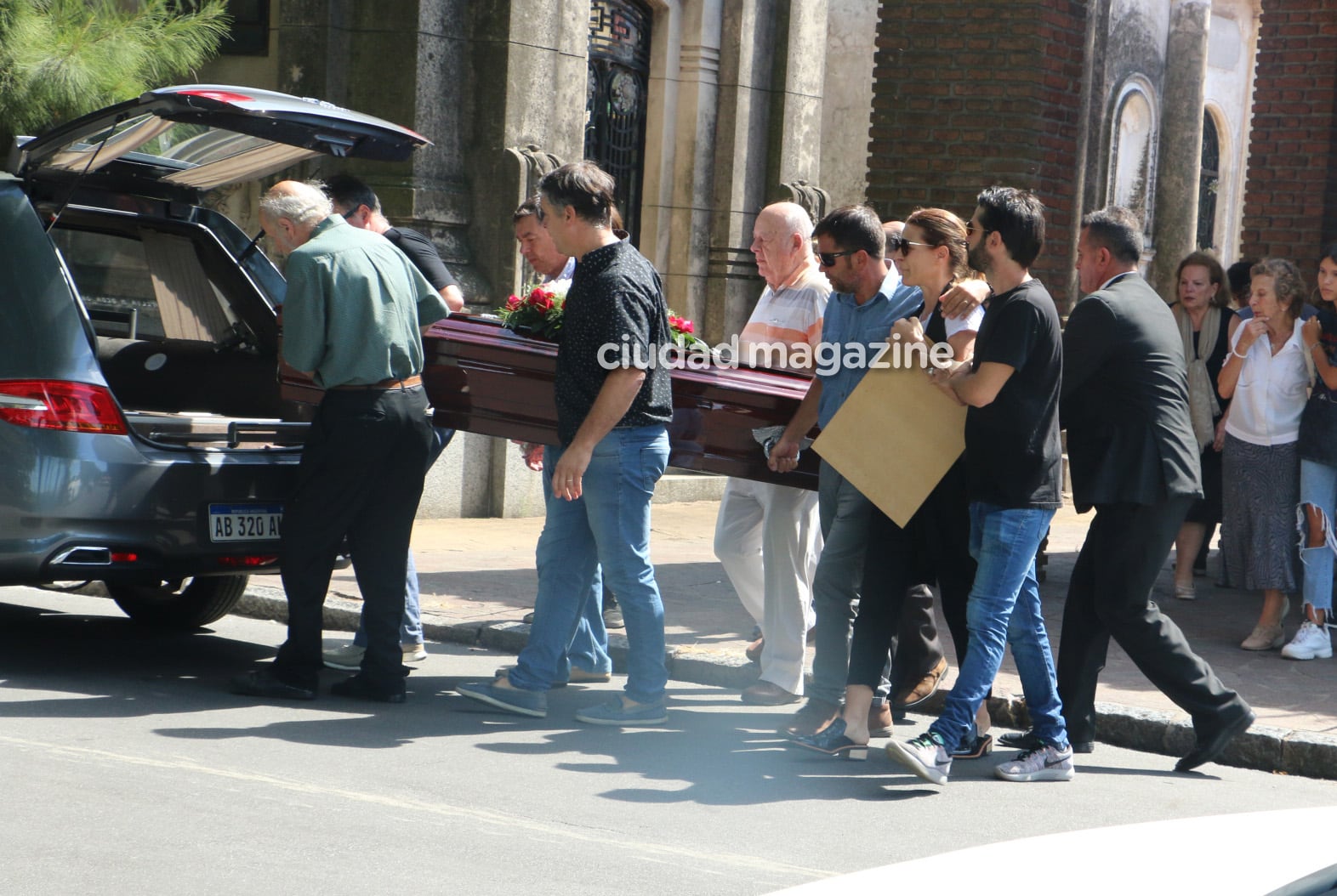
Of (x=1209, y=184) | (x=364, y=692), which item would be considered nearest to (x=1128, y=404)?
(x=364, y=692)

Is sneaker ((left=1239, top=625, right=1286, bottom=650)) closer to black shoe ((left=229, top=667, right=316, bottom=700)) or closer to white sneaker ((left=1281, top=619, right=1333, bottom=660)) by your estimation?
white sneaker ((left=1281, top=619, right=1333, bottom=660))

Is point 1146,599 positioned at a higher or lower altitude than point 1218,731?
higher

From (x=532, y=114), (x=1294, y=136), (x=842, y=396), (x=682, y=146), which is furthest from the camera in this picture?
(x=682, y=146)

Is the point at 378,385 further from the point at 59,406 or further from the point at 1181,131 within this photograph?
the point at 1181,131

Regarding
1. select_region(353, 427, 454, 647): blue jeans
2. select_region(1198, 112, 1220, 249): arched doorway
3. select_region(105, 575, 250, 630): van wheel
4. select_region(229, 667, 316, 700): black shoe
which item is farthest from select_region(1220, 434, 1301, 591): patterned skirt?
select_region(1198, 112, 1220, 249): arched doorway

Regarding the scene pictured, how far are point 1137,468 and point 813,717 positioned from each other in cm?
144

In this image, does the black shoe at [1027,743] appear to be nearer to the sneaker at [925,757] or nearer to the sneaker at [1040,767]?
the sneaker at [1040,767]

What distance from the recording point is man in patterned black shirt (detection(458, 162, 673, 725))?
5973 mm

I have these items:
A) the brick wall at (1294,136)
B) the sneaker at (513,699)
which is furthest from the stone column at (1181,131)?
the sneaker at (513,699)

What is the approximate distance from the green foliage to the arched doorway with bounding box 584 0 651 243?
4618 millimetres

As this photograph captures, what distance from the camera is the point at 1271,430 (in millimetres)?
8406

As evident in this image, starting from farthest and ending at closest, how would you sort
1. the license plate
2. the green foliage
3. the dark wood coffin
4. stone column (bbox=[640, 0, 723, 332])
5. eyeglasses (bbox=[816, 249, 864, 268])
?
stone column (bbox=[640, 0, 723, 332]) < the green foliage < the dark wood coffin < the license plate < eyeglasses (bbox=[816, 249, 864, 268])

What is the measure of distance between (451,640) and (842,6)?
1197 cm

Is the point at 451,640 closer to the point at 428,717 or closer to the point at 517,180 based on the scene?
the point at 428,717
